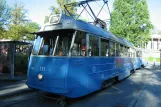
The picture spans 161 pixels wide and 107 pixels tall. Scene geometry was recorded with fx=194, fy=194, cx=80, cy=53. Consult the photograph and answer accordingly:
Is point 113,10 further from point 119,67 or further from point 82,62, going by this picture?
point 82,62

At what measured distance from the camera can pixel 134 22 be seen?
108 feet

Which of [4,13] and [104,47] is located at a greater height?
[4,13]

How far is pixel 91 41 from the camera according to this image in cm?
739

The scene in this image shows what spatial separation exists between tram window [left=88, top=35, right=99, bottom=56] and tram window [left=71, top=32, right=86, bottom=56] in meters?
0.35

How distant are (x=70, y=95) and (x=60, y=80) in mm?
587

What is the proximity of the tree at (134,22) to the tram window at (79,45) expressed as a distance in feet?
88.7

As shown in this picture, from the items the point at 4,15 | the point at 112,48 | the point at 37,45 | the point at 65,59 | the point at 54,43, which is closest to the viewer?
the point at 65,59

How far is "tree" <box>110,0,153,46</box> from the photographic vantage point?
107ft

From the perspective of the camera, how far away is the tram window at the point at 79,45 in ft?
21.5

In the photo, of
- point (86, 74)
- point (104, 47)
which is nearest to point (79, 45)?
point (86, 74)

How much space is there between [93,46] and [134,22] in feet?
89.4

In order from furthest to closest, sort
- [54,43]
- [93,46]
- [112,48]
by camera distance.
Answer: [112,48], [93,46], [54,43]

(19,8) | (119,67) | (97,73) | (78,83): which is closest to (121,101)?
(97,73)

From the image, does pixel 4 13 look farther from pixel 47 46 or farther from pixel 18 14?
pixel 47 46
